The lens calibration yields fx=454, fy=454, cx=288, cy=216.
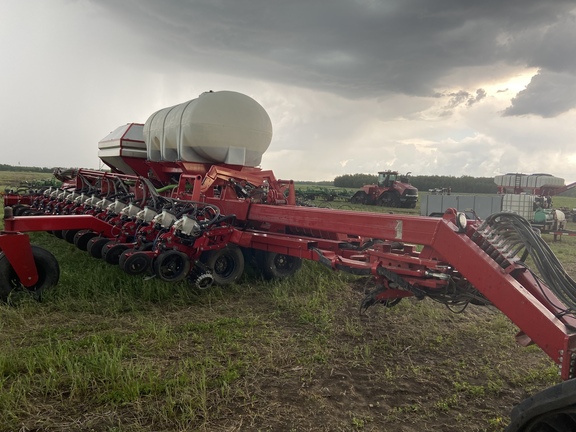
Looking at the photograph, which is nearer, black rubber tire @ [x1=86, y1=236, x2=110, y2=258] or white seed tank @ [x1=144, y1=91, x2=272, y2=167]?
black rubber tire @ [x1=86, y1=236, x2=110, y2=258]

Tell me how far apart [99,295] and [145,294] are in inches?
21.4

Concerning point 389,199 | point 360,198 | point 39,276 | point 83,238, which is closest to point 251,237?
point 39,276

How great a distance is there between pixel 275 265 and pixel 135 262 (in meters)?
2.22

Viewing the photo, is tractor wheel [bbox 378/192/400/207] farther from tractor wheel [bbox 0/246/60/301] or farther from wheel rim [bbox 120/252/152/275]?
tractor wheel [bbox 0/246/60/301]

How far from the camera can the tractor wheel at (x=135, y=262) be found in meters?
5.05

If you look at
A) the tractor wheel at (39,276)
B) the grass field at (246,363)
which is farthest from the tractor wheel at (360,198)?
the tractor wheel at (39,276)

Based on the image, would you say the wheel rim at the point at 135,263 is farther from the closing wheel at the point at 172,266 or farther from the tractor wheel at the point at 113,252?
the tractor wheel at the point at 113,252

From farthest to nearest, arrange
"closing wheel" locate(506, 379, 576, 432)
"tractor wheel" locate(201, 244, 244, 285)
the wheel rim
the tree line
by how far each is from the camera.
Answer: the tree line → "tractor wheel" locate(201, 244, 244, 285) → the wheel rim → "closing wheel" locate(506, 379, 576, 432)

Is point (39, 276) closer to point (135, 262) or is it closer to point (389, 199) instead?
point (135, 262)

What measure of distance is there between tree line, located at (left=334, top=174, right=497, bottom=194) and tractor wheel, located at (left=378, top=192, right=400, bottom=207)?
24.0 meters

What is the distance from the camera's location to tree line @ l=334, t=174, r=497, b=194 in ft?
167

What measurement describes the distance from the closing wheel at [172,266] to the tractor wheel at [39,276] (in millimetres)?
1242

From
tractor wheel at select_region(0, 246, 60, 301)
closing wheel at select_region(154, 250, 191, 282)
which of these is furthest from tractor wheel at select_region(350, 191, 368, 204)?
tractor wheel at select_region(0, 246, 60, 301)

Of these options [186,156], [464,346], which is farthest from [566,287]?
[186,156]
